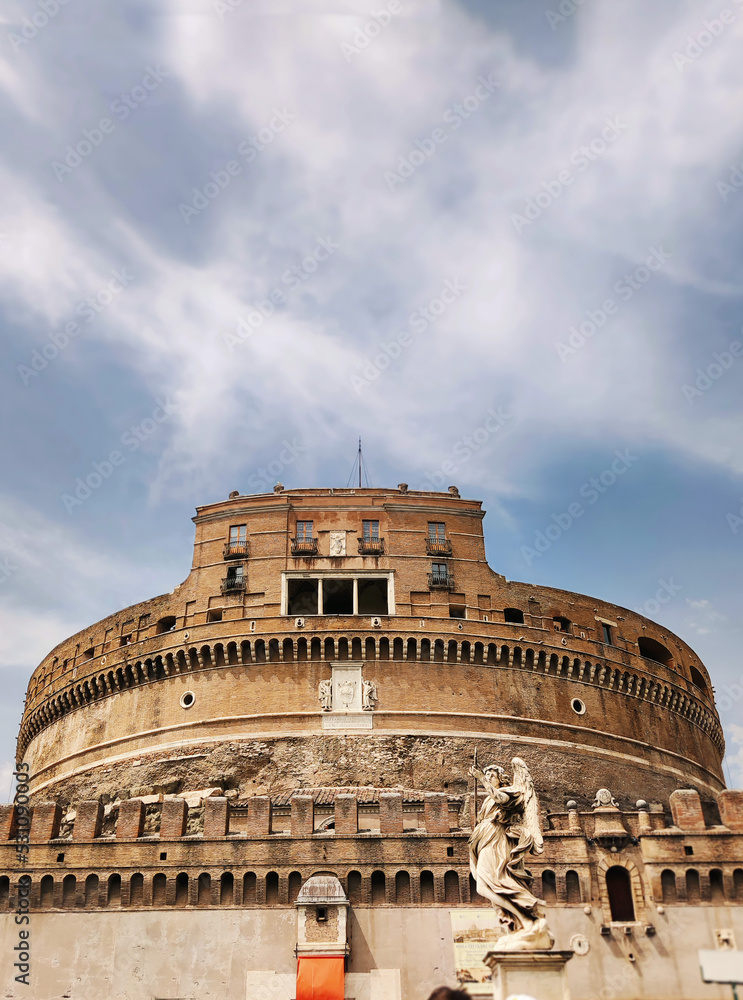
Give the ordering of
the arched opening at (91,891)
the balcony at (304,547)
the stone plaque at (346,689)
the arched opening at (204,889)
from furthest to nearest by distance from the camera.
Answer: the balcony at (304,547)
the stone plaque at (346,689)
the arched opening at (91,891)
the arched opening at (204,889)

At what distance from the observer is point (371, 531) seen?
1651 inches

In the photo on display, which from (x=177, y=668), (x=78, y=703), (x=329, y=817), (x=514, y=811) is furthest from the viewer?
(x=78, y=703)

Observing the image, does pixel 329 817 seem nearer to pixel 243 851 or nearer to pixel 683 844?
pixel 243 851

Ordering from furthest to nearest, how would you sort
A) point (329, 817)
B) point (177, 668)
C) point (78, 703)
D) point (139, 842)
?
1. point (78, 703)
2. point (177, 668)
3. point (329, 817)
4. point (139, 842)

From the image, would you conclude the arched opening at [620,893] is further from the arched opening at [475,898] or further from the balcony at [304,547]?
the balcony at [304,547]

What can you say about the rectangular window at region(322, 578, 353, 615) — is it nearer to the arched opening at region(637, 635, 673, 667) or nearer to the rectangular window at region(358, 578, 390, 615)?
the rectangular window at region(358, 578, 390, 615)

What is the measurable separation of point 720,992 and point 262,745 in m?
18.5

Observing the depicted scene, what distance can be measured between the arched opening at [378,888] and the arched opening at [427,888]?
1031 millimetres

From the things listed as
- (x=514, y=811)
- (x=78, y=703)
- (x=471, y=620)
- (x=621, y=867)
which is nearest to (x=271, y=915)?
(x=621, y=867)

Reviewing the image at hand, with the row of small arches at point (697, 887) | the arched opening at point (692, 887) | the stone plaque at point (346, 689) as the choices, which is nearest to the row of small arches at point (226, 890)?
the row of small arches at point (697, 887)

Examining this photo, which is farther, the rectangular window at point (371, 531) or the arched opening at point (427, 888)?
the rectangular window at point (371, 531)

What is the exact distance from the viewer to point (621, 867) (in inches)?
1008

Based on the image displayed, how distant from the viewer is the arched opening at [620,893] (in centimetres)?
2505

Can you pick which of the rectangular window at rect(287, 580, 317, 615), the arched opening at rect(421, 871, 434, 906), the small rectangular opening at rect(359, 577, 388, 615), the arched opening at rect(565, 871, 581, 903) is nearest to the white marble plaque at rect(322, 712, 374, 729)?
the rectangular window at rect(287, 580, 317, 615)
